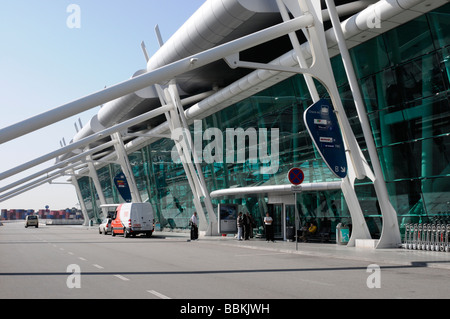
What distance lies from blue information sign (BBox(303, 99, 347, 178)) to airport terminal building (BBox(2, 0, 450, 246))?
0.81m

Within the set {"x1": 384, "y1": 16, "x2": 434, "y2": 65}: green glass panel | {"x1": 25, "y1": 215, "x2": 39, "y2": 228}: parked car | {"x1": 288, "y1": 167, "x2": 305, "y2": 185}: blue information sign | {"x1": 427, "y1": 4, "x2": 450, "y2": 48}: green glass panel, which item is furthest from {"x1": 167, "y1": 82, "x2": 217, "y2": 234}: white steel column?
{"x1": 25, "y1": 215, "x2": 39, "y2": 228}: parked car

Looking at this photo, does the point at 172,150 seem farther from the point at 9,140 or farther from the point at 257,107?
the point at 9,140

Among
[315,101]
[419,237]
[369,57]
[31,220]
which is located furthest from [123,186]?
[419,237]

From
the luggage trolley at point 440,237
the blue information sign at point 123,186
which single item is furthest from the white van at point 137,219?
the luggage trolley at point 440,237

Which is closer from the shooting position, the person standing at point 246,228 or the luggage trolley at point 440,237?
the luggage trolley at point 440,237

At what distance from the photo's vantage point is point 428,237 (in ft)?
62.5

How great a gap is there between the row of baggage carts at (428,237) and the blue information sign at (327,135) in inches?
131

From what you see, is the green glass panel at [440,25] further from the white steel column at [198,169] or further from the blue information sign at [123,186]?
the blue information sign at [123,186]

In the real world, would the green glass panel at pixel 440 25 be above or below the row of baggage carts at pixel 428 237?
above

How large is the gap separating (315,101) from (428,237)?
6.84m

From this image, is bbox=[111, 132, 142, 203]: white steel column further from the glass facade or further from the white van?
the glass facade

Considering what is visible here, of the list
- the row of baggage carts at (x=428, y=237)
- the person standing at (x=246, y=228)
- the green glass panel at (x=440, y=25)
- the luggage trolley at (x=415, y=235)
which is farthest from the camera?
the person standing at (x=246, y=228)

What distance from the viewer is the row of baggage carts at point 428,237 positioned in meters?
18.5

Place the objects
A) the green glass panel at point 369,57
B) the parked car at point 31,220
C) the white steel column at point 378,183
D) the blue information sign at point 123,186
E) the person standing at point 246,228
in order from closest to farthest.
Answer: the white steel column at point 378,183
the green glass panel at point 369,57
the person standing at point 246,228
the blue information sign at point 123,186
the parked car at point 31,220
